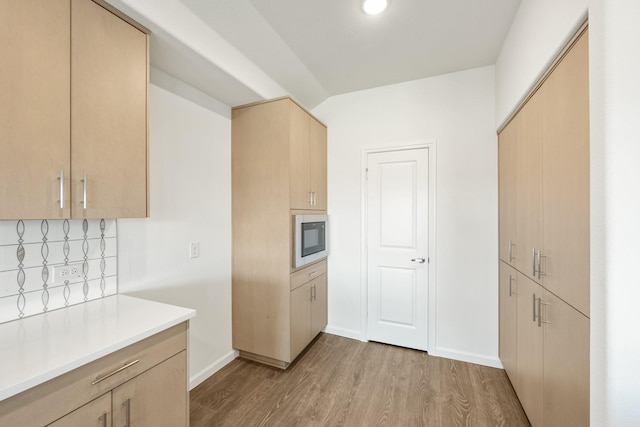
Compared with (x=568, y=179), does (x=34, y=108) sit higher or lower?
higher

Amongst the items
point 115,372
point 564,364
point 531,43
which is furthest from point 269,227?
point 531,43

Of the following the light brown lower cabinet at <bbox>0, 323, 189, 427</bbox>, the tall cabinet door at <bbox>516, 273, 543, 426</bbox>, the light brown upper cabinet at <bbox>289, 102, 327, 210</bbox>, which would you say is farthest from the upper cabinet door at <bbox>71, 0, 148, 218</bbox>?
the tall cabinet door at <bbox>516, 273, 543, 426</bbox>

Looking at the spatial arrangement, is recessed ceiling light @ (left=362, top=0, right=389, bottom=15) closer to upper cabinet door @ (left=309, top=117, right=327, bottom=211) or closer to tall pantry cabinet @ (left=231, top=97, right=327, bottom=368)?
tall pantry cabinet @ (left=231, top=97, right=327, bottom=368)

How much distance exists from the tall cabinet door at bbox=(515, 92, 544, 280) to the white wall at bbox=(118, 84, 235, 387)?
2345 mm

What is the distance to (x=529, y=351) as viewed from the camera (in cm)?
161

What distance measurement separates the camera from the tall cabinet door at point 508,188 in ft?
6.18

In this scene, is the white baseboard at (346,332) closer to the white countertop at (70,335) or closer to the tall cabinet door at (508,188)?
the tall cabinet door at (508,188)

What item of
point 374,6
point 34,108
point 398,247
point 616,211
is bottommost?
point 398,247

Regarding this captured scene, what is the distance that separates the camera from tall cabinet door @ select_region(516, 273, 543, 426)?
1.48 metres

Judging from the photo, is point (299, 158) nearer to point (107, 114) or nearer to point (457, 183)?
point (107, 114)

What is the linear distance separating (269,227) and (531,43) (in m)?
2.19

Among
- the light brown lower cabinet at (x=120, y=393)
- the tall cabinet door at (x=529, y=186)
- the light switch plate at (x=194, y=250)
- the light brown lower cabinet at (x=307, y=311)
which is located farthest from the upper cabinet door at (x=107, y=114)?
the tall cabinet door at (x=529, y=186)

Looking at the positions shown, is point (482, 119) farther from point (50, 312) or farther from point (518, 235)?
point (50, 312)

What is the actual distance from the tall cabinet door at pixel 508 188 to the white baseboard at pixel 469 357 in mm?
970
